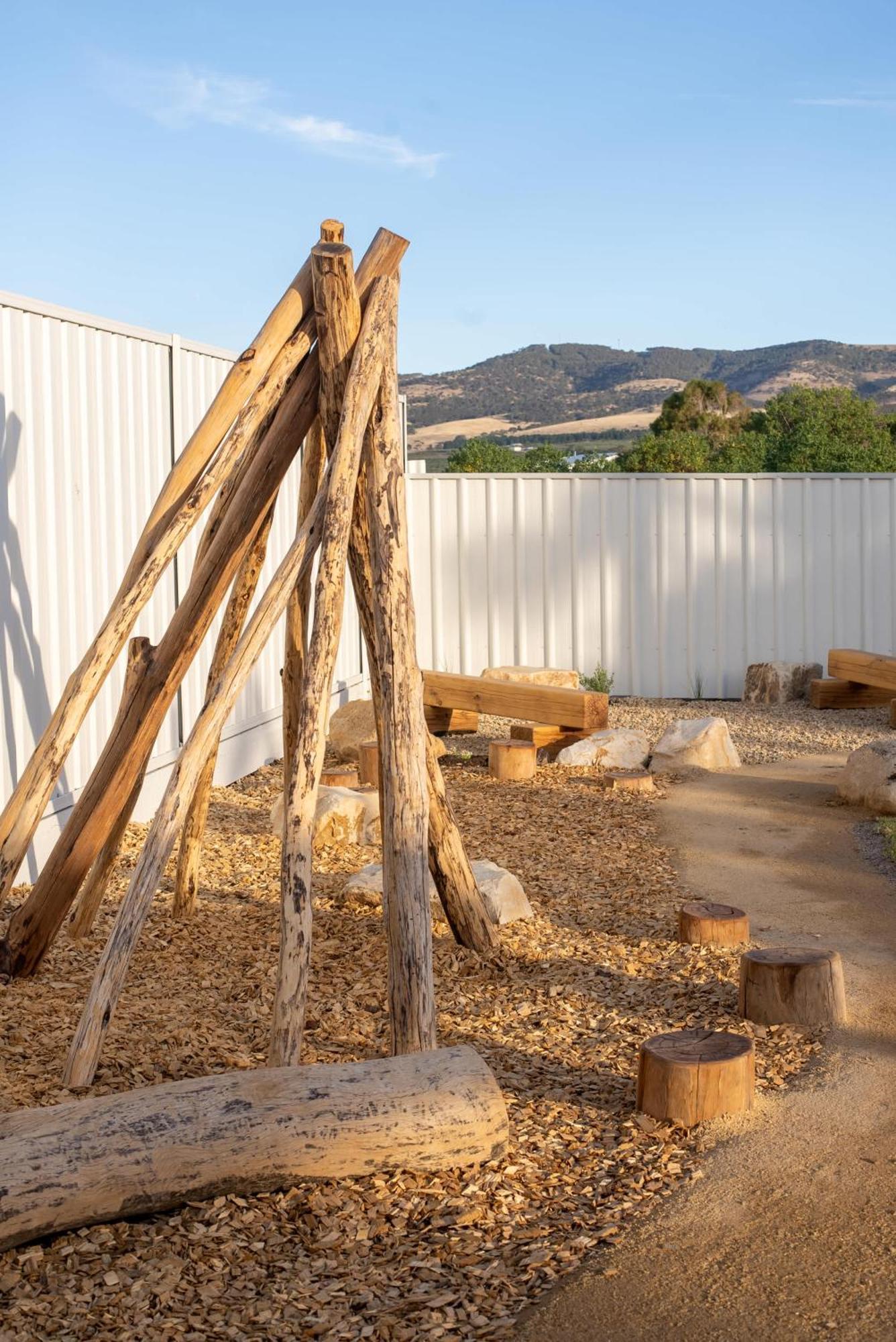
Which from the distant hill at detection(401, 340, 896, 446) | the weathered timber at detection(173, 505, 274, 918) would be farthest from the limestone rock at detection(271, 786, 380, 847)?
the distant hill at detection(401, 340, 896, 446)

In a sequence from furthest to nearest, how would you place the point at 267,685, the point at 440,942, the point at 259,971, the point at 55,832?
1. the point at 267,685
2. the point at 55,832
3. the point at 440,942
4. the point at 259,971

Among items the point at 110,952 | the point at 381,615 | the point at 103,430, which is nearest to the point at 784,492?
the point at 103,430

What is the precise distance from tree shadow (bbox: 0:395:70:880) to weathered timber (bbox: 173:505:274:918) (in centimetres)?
103

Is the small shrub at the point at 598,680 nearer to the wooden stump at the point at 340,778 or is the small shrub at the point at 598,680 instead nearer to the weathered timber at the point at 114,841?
the wooden stump at the point at 340,778

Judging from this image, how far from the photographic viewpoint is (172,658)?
445 centimetres

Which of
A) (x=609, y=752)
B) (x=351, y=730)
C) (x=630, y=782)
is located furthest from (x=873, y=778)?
(x=351, y=730)

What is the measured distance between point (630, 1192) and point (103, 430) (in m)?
4.96

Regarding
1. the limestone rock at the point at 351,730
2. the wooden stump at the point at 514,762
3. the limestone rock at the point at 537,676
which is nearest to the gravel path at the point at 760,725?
the limestone rock at the point at 537,676

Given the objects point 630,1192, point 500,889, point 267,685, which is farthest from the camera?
point 267,685

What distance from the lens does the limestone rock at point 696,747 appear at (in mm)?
8766

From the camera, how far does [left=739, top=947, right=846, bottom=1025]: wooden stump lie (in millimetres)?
4172

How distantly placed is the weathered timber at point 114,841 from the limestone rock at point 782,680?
8.00 meters

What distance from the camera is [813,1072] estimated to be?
3834mm

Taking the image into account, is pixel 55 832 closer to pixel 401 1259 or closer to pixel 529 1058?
pixel 529 1058
